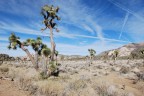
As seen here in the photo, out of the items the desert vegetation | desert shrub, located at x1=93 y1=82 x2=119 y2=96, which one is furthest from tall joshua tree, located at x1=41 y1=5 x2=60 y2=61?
desert shrub, located at x1=93 y1=82 x2=119 y2=96

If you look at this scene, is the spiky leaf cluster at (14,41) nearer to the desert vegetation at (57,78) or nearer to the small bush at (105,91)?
the desert vegetation at (57,78)

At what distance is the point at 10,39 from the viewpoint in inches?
1102

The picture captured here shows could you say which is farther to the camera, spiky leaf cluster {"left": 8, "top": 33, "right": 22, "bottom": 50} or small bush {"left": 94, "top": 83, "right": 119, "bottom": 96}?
spiky leaf cluster {"left": 8, "top": 33, "right": 22, "bottom": 50}

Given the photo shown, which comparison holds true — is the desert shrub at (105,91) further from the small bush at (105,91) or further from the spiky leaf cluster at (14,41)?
the spiky leaf cluster at (14,41)

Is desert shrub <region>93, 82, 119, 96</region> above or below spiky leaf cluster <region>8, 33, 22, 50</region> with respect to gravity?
below

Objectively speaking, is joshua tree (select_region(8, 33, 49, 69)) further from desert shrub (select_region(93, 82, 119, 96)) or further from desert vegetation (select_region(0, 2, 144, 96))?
desert shrub (select_region(93, 82, 119, 96))

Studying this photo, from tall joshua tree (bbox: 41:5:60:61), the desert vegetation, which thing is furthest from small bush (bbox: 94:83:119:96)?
tall joshua tree (bbox: 41:5:60:61)

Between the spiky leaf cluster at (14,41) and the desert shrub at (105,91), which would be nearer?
the desert shrub at (105,91)

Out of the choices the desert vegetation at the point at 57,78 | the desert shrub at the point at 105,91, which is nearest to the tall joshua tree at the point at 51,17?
the desert vegetation at the point at 57,78

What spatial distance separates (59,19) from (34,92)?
15545 millimetres

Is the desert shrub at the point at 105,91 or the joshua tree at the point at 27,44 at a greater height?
the joshua tree at the point at 27,44

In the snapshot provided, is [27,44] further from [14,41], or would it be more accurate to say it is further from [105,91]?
[105,91]

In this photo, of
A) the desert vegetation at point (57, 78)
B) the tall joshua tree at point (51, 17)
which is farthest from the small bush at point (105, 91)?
the tall joshua tree at point (51, 17)

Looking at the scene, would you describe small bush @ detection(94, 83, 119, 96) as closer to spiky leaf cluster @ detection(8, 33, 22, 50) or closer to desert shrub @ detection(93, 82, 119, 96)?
desert shrub @ detection(93, 82, 119, 96)
